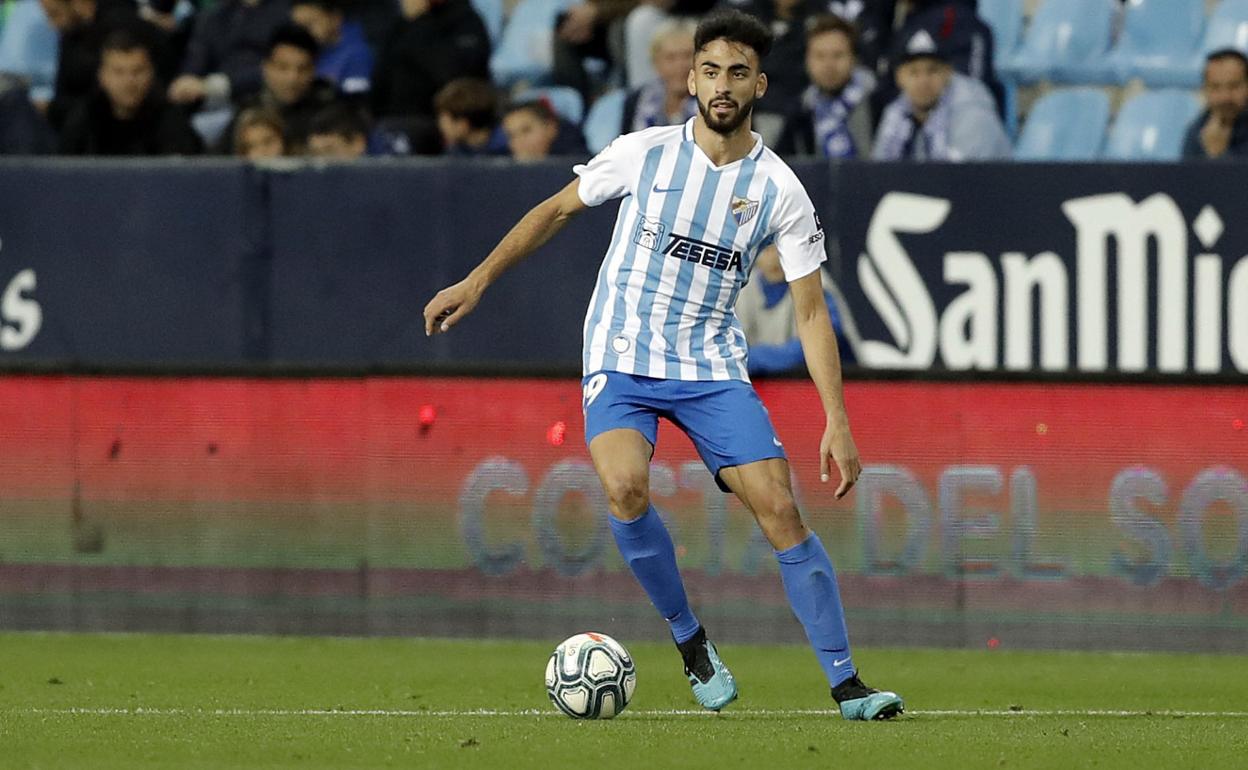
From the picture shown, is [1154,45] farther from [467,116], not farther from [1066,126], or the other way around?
[467,116]

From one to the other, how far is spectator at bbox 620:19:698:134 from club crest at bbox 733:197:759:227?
4.68 meters

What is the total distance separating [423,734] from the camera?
6609 millimetres

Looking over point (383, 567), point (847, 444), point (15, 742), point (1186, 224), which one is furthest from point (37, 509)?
point (1186, 224)

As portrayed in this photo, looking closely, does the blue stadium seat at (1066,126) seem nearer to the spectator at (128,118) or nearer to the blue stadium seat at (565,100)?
the blue stadium seat at (565,100)

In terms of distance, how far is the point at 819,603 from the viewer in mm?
6840

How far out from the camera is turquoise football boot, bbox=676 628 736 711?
710cm

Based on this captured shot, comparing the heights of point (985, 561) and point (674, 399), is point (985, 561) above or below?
below

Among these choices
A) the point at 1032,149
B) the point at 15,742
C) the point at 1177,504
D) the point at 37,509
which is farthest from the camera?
the point at 1032,149

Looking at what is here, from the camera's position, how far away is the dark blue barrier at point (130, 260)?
452 inches

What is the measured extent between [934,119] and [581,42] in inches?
108

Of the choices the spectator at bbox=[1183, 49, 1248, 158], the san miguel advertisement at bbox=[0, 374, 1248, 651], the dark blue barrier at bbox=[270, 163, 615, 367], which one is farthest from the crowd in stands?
the san miguel advertisement at bbox=[0, 374, 1248, 651]

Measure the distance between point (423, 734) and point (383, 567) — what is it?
3338mm

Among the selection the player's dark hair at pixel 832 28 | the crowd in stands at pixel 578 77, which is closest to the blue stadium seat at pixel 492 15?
the crowd in stands at pixel 578 77

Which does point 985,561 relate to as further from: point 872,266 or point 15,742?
point 15,742
